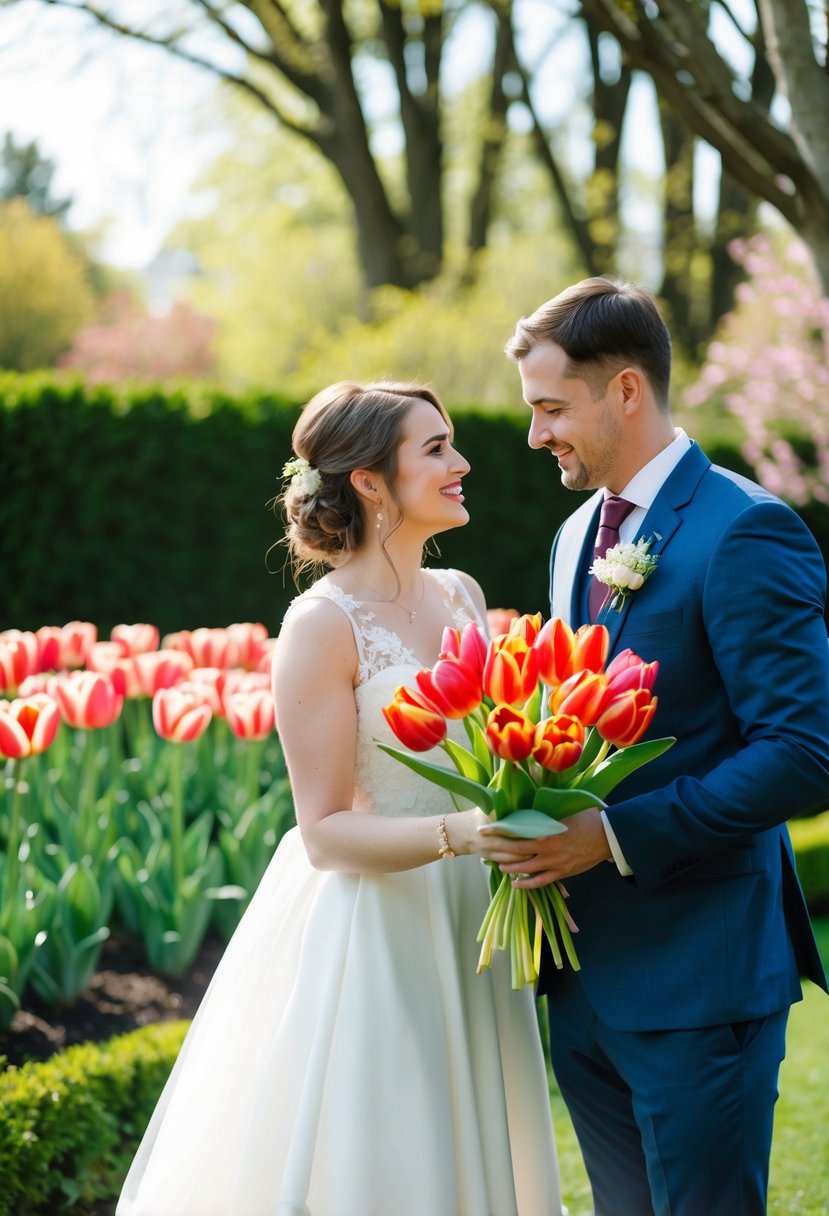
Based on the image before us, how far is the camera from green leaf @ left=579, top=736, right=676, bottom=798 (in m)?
2.25

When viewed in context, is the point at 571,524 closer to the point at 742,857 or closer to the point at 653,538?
the point at 653,538

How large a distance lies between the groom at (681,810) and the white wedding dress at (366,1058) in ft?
0.68

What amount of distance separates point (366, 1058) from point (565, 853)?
72 centimetres

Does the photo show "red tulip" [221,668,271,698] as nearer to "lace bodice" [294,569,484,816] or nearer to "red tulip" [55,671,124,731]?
"red tulip" [55,671,124,731]

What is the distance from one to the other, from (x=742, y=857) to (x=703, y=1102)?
1.56 feet

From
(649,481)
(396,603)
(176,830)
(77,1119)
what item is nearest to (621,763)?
(649,481)

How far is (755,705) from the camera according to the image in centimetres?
233

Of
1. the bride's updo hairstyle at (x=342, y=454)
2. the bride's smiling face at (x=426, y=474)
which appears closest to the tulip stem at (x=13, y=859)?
the bride's updo hairstyle at (x=342, y=454)

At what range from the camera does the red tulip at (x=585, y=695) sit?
2186 millimetres

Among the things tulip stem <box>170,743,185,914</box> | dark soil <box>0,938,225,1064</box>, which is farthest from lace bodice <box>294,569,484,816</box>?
tulip stem <box>170,743,185,914</box>

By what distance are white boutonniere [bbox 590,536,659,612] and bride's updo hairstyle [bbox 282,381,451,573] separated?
0.72 m

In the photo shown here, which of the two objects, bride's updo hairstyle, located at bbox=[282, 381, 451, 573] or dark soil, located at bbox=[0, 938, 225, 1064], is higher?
bride's updo hairstyle, located at bbox=[282, 381, 451, 573]

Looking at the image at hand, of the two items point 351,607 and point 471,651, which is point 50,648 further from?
point 471,651

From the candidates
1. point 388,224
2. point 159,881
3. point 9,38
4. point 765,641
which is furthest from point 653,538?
point 388,224
